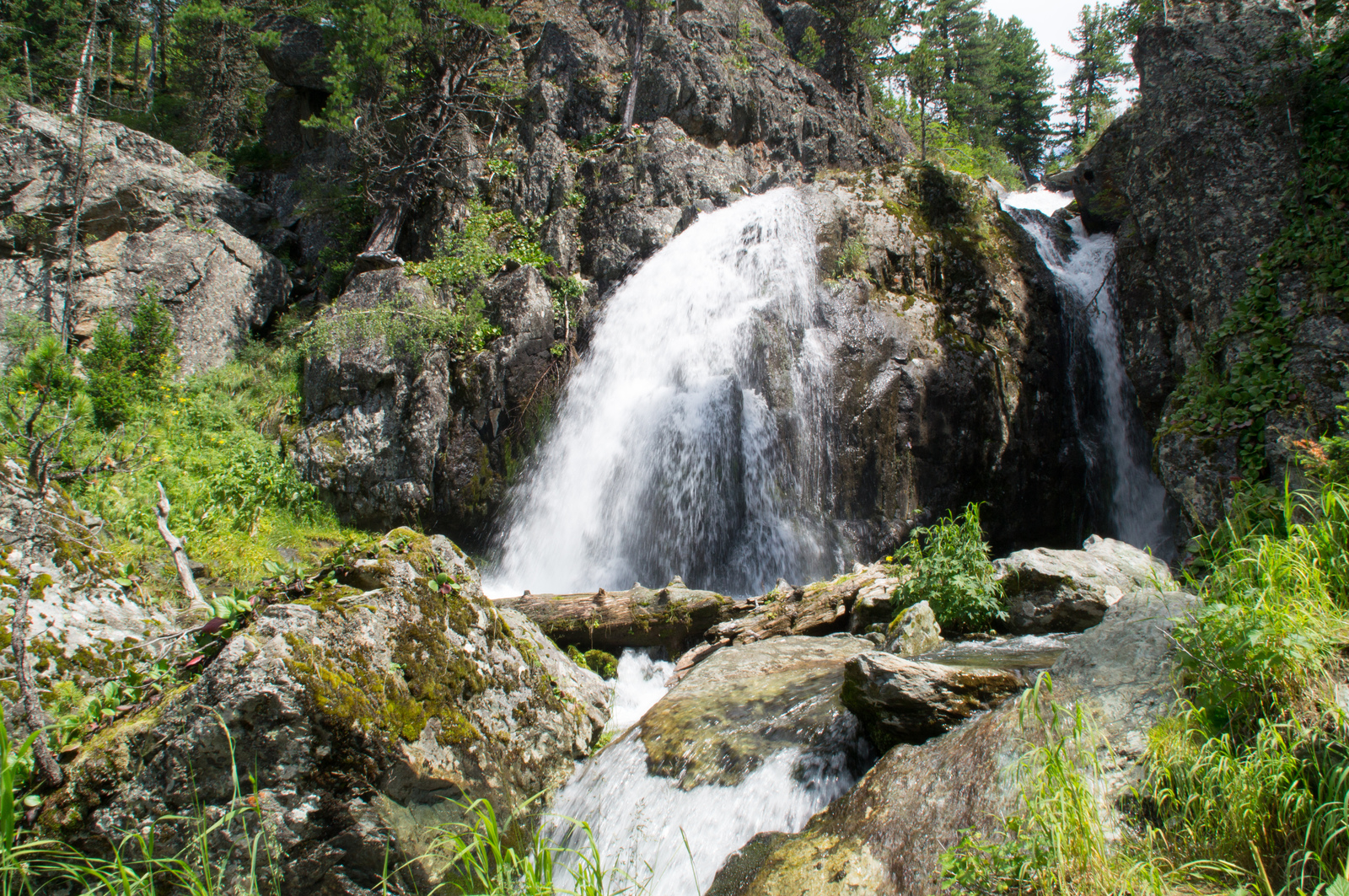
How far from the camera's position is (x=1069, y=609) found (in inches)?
208

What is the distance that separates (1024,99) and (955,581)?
34.8 m

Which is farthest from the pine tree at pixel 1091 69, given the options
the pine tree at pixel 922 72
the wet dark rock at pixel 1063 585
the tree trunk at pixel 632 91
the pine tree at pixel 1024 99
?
the wet dark rock at pixel 1063 585

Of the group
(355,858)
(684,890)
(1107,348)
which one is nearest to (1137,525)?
(1107,348)

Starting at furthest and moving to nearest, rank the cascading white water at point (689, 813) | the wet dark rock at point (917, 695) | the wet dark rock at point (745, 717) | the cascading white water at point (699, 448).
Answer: the cascading white water at point (699, 448), the wet dark rock at point (745, 717), the wet dark rock at point (917, 695), the cascading white water at point (689, 813)

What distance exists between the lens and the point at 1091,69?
1284 inches

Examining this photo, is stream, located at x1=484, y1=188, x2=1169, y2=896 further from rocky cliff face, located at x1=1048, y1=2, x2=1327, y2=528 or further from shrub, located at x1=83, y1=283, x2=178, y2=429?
shrub, located at x1=83, y1=283, x2=178, y2=429

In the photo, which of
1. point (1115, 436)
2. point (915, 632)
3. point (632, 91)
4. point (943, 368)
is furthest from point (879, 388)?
point (632, 91)

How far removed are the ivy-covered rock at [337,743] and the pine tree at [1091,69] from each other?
37397 millimetres

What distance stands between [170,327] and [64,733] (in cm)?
1144

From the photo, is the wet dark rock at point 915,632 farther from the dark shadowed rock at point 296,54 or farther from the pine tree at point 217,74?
the pine tree at point 217,74

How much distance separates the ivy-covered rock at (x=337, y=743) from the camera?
2611mm

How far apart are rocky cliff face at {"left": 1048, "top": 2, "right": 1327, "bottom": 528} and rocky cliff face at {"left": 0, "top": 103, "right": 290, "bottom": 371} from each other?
15.7 m

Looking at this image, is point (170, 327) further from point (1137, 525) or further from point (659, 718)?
point (1137, 525)

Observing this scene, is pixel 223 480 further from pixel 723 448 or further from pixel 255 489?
pixel 723 448
